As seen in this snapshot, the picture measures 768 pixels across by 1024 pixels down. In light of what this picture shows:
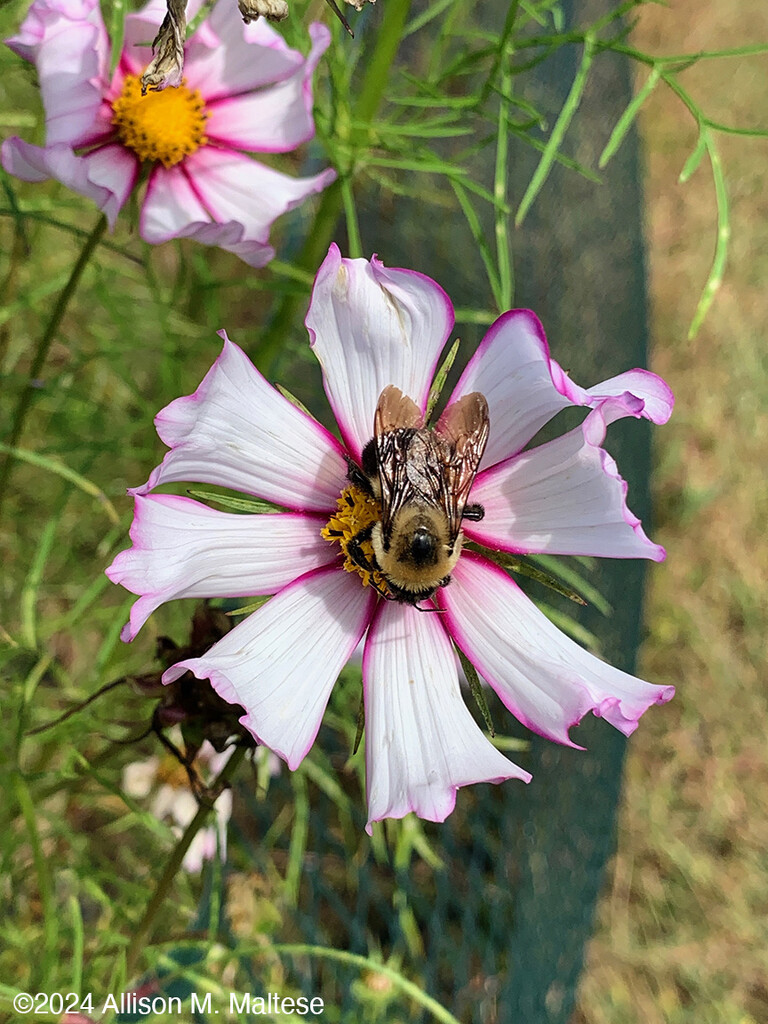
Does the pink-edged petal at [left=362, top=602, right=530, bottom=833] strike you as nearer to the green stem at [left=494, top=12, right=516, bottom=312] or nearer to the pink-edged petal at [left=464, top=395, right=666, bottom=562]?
the pink-edged petal at [left=464, top=395, right=666, bottom=562]

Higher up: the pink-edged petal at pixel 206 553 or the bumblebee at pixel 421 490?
the bumblebee at pixel 421 490

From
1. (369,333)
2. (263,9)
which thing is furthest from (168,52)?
(369,333)

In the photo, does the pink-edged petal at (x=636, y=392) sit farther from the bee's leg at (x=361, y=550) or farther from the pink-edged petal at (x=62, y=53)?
the pink-edged petal at (x=62, y=53)

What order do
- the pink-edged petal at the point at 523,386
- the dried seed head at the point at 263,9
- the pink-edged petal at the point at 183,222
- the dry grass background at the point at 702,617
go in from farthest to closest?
the dry grass background at the point at 702,617 → the pink-edged petal at the point at 183,222 → the pink-edged petal at the point at 523,386 → the dried seed head at the point at 263,9

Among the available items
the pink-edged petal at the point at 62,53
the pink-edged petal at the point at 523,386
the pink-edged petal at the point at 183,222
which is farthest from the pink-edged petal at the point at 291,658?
the pink-edged petal at the point at 62,53

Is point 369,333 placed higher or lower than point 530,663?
higher

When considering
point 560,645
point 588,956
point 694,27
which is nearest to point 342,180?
point 560,645

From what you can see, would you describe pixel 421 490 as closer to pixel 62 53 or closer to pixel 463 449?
pixel 463 449
